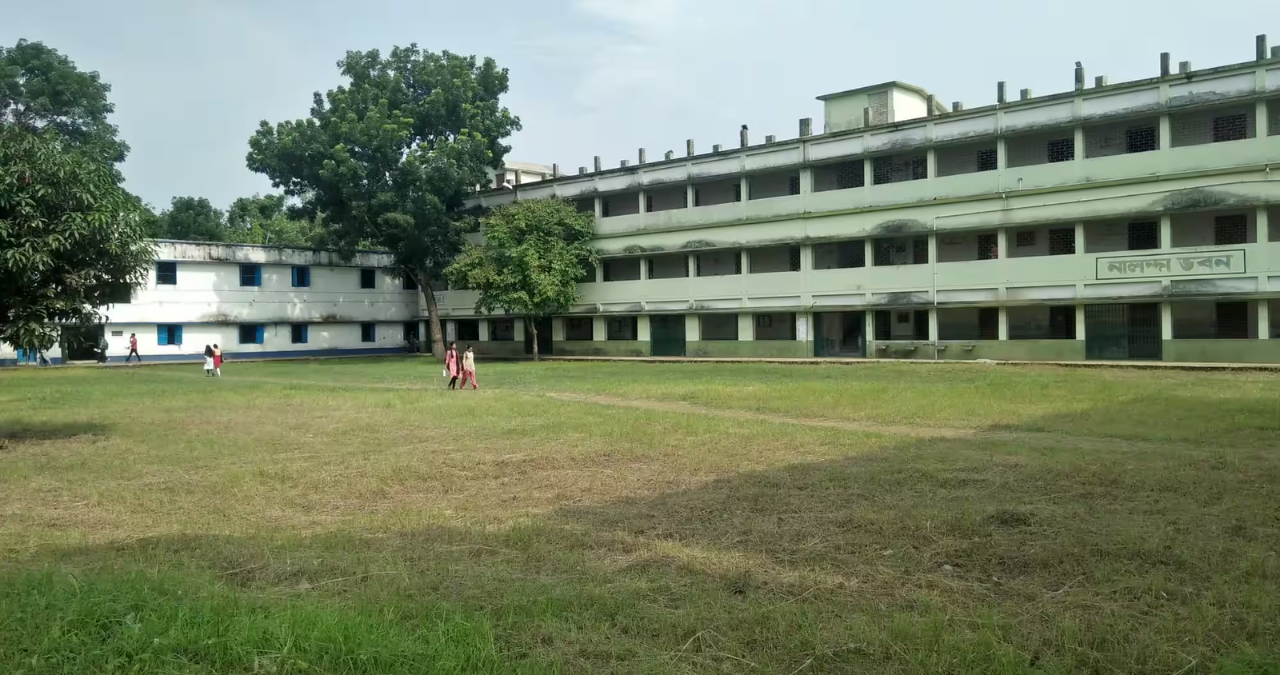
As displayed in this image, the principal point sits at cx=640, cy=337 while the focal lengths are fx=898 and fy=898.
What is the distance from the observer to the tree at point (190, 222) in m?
61.8

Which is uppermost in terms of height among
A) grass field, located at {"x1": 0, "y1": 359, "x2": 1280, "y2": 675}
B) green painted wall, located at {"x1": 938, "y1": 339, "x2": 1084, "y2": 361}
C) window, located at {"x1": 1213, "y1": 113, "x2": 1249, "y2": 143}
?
window, located at {"x1": 1213, "y1": 113, "x2": 1249, "y2": 143}

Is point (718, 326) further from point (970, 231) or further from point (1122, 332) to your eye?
point (1122, 332)

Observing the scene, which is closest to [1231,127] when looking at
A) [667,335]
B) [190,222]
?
[667,335]

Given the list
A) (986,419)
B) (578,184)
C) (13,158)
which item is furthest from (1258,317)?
(13,158)

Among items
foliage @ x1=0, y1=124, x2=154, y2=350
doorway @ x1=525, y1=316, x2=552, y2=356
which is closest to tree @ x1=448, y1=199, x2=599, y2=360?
doorway @ x1=525, y1=316, x2=552, y2=356

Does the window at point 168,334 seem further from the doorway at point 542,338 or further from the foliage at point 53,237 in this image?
the foliage at point 53,237

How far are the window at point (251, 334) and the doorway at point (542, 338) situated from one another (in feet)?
44.8

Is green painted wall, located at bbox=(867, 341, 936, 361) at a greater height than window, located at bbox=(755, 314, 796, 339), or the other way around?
window, located at bbox=(755, 314, 796, 339)

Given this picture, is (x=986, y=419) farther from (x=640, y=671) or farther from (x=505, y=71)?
(x=505, y=71)

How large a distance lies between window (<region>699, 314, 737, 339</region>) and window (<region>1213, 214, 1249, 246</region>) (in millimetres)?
17656

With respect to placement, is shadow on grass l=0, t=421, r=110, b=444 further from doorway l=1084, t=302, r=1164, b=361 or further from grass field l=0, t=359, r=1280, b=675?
doorway l=1084, t=302, r=1164, b=361

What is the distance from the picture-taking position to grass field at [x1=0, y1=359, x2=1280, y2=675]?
14.0ft

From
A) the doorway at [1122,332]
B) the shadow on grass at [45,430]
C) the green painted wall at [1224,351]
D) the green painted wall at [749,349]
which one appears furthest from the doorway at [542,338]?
the shadow on grass at [45,430]

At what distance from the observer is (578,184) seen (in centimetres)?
4175
